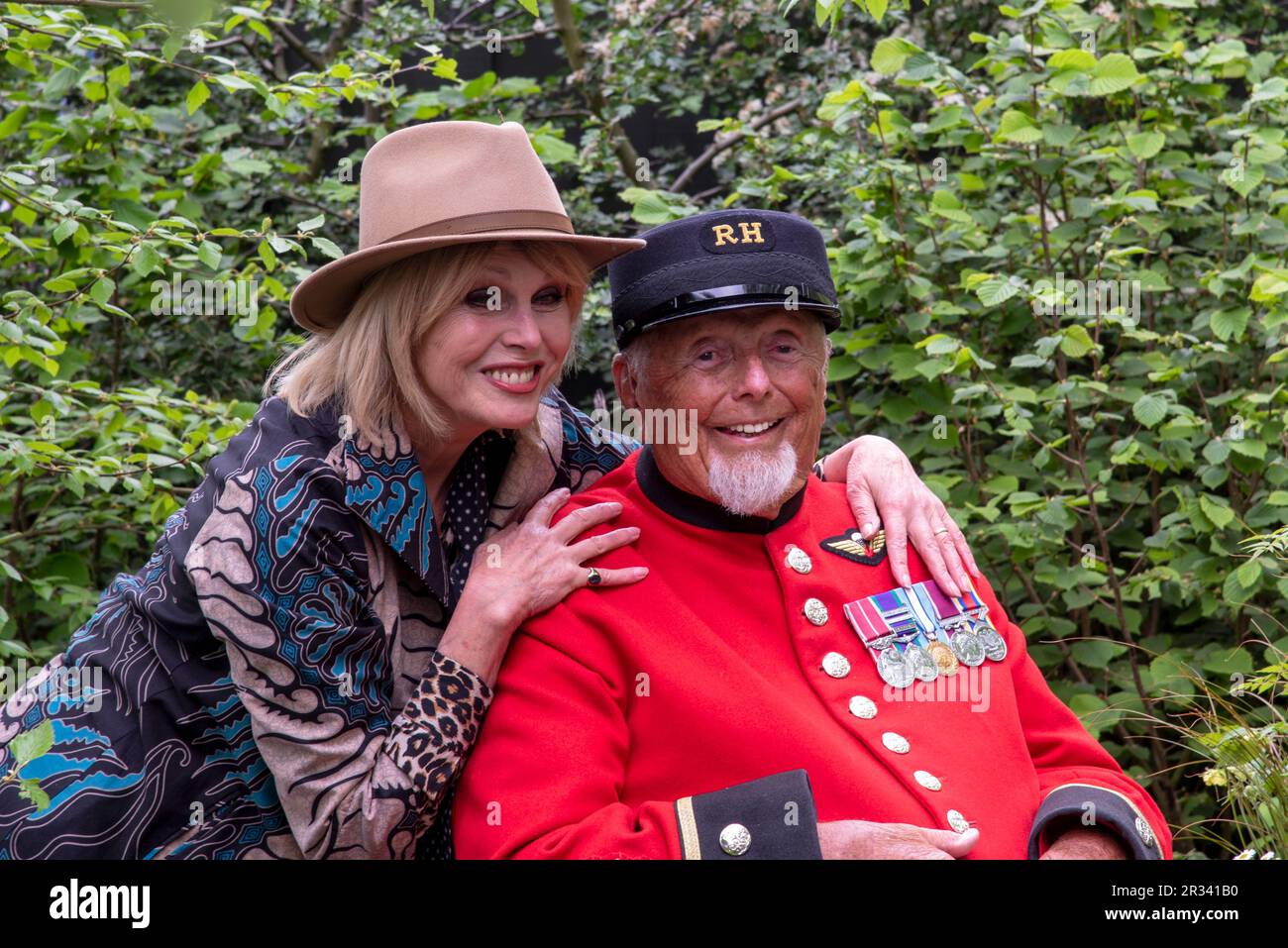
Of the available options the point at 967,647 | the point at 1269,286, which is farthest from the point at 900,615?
the point at 1269,286

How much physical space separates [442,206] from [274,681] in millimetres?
858

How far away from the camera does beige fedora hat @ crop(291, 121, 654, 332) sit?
2369 mm

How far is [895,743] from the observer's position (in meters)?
2.36

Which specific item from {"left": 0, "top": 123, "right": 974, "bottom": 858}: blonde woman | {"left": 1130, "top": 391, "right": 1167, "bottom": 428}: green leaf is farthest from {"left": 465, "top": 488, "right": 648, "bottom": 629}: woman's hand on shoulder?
{"left": 1130, "top": 391, "right": 1167, "bottom": 428}: green leaf

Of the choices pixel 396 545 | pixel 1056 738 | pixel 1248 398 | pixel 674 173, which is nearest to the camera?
pixel 396 545

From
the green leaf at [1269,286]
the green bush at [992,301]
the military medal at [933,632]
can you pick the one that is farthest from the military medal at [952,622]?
the green leaf at [1269,286]

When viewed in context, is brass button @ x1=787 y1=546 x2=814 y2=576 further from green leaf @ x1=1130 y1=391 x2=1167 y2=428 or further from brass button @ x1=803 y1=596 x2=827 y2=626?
green leaf @ x1=1130 y1=391 x2=1167 y2=428

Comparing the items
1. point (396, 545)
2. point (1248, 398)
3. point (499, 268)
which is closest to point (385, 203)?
point (499, 268)

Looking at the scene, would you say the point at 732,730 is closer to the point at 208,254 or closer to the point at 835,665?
the point at 835,665

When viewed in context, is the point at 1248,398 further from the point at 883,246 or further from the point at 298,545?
the point at 298,545

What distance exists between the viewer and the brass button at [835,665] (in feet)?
8.02

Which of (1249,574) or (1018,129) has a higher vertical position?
(1018,129)

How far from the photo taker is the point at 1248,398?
11.9 ft
